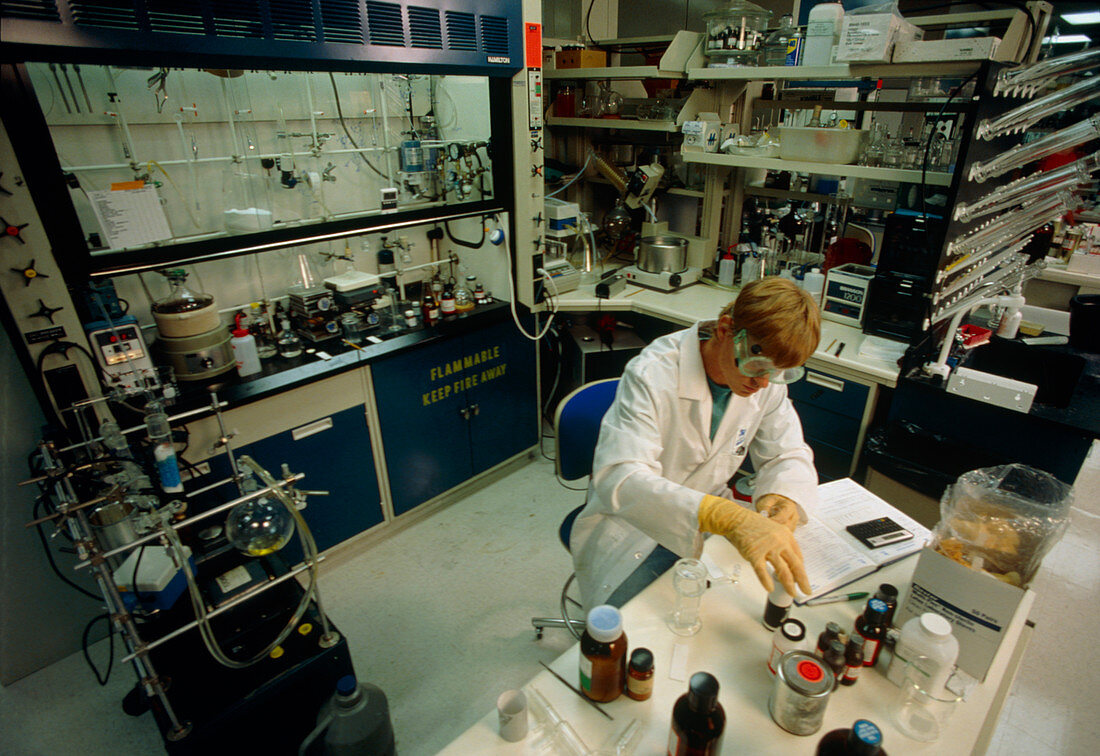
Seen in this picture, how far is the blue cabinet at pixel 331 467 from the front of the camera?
2.14 meters

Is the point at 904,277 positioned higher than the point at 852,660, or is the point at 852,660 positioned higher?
the point at 904,277

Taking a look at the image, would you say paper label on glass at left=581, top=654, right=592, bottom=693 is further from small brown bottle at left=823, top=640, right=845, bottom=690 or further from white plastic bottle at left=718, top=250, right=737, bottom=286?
white plastic bottle at left=718, top=250, right=737, bottom=286

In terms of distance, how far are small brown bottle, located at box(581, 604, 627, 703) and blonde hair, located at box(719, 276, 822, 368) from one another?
0.70m

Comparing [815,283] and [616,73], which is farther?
[616,73]

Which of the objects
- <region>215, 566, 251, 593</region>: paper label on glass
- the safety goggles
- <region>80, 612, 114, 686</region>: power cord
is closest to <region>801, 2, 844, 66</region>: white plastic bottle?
the safety goggles

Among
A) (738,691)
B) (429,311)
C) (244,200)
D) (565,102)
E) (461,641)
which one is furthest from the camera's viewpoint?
(565,102)

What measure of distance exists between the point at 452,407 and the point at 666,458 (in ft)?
4.17

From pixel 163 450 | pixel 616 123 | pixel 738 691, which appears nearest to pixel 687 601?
pixel 738 691

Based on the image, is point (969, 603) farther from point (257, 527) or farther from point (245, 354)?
point (245, 354)

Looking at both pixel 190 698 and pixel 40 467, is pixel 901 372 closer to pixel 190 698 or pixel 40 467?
pixel 190 698

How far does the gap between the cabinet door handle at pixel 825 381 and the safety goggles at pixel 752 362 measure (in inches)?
42.9

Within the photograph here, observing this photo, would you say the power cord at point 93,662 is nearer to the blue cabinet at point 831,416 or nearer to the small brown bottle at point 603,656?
the small brown bottle at point 603,656

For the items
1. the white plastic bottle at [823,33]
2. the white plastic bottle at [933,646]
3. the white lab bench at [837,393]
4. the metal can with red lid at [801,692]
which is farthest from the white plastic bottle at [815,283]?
the metal can with red lid at [801,692]

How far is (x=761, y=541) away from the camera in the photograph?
1174mm
